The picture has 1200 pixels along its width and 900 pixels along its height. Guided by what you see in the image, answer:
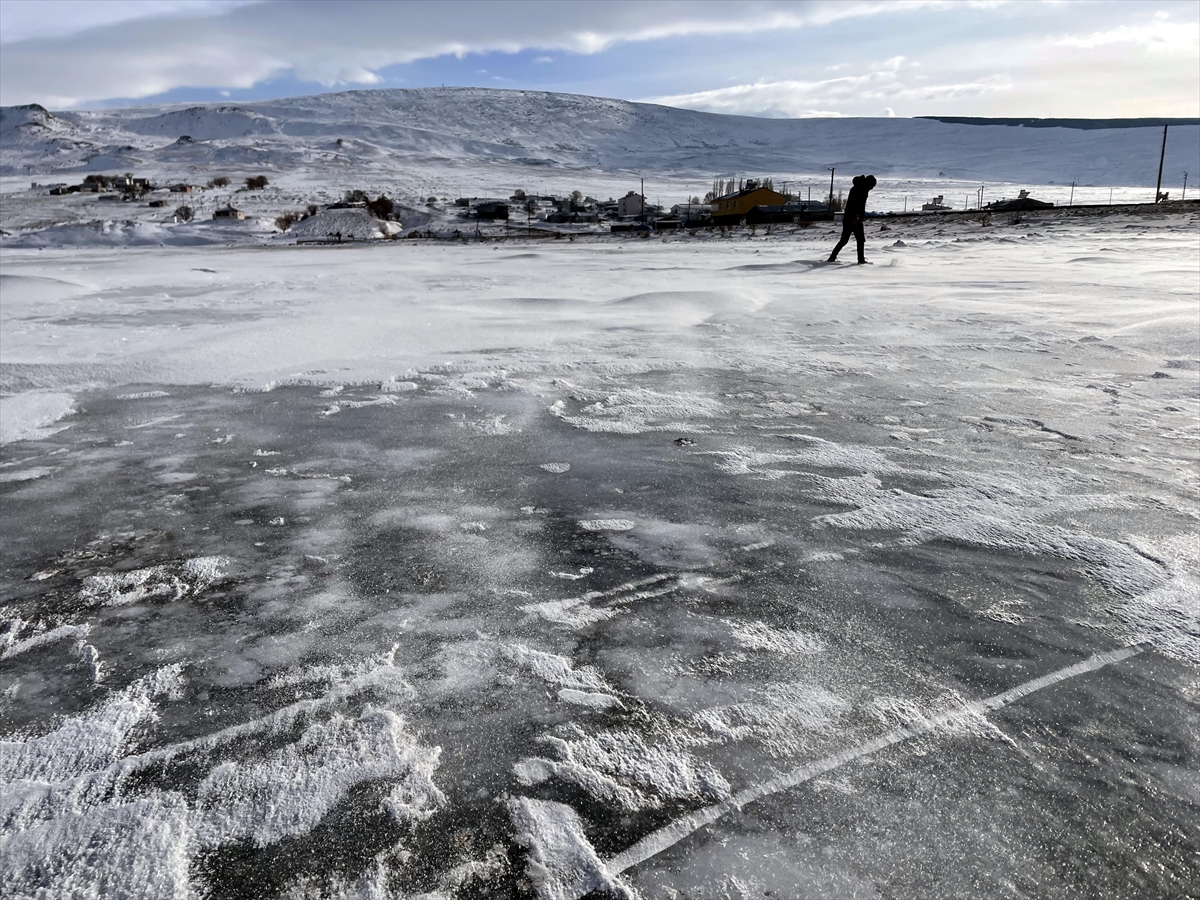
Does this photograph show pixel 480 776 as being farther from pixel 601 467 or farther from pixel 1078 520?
pixel 1078 520

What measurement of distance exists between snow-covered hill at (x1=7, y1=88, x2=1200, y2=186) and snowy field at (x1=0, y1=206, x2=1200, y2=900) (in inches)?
2431

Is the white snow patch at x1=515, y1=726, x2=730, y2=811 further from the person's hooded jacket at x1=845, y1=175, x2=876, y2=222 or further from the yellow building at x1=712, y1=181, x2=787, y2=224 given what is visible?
the yellow building at x1=712, y1=181, x2=787, y2=224

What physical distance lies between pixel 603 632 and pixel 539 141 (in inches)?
4369

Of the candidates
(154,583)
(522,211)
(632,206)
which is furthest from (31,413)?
(632,206)

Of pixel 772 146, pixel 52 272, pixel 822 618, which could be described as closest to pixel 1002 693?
pixel 822 618

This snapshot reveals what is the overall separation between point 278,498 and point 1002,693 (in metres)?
2.30

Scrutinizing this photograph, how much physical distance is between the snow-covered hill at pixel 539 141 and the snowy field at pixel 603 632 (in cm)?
6175

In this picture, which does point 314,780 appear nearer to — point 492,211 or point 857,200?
point 857,200

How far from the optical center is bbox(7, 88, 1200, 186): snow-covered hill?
69.1 meters

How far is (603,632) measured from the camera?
6.05 feet

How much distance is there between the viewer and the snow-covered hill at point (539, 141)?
6912cm

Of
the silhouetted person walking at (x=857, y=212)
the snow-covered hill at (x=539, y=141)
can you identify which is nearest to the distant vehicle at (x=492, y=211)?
the silhouetted person walking at (x=857, y=212)

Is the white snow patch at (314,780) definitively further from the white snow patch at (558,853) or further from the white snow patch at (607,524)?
the white snow patch at (607,524)

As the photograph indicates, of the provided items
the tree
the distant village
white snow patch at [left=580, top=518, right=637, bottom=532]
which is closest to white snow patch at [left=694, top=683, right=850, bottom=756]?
white snow patch at [left=580, top=518, right=637, bottom=532]
